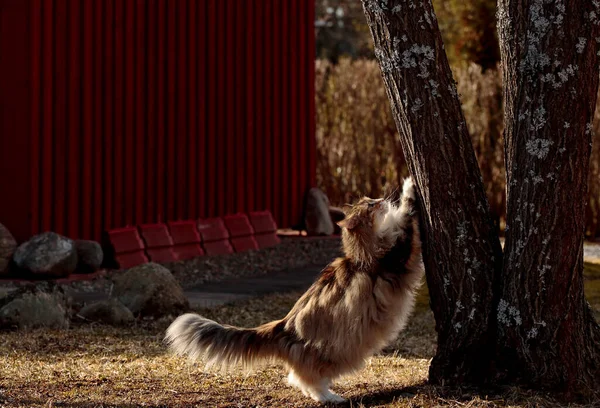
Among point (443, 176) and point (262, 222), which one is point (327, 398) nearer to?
point (443, 176)

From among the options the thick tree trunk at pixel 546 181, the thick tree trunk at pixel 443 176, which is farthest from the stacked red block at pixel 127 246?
the thick tree trunk at pixel 546 181

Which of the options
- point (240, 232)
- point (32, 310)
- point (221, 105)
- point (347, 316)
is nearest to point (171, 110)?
point (221, 105)

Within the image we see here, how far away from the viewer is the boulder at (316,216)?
602 inches

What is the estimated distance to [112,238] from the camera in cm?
1162

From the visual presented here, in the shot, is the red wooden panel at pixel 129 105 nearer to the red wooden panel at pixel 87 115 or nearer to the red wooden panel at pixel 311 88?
the red wooden panel at pixel 87 115

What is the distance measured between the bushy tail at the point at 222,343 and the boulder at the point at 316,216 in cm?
977

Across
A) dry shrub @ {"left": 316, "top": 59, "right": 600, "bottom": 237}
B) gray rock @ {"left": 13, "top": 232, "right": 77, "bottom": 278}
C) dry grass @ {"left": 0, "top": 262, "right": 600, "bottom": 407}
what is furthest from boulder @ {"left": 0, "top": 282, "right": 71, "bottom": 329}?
dry shrub @ {"left": 316, "top": 59, "right": 600, "bottom": 237}

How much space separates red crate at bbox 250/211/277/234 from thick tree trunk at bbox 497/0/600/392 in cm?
904

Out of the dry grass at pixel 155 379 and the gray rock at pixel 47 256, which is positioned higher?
the gray rock at pixel 47 256

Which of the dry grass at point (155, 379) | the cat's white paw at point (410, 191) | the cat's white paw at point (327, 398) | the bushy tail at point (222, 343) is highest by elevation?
the cat's white paw at point (410, 191)

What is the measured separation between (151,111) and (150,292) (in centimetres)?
426

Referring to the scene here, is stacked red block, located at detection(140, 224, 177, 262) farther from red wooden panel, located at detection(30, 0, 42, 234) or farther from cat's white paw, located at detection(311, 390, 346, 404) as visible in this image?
cat's white paw, located at detection(311, 390, 346, 404)

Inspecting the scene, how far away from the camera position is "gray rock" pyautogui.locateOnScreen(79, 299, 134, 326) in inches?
328

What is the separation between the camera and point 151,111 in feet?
40.8
